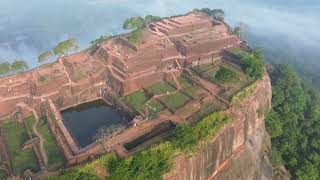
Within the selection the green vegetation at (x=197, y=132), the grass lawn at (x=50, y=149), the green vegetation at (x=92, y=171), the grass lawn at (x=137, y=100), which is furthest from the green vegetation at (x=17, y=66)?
the green vegetation at (x=197, y=132)

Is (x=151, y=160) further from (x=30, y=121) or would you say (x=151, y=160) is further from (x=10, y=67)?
(x=10, y=67)

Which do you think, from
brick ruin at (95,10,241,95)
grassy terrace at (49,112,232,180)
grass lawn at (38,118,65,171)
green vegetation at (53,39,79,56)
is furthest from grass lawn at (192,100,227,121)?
green vegetation at (53,39,79,56)

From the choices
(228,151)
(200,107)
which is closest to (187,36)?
(200,107)

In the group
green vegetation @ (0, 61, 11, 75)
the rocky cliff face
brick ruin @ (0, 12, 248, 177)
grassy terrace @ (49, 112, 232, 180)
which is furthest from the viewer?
green vegetation @ (0, 61, 11, 75)

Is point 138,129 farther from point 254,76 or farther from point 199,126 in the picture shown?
point 254,76

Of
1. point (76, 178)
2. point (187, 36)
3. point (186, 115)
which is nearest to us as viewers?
point (76, 178)

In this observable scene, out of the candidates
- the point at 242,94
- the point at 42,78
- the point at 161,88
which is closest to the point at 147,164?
the point at 161,88

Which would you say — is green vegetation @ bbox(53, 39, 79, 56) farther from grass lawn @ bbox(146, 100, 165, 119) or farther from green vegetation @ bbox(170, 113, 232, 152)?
green vegetation @ bbox(170, 113, 232, 152)
